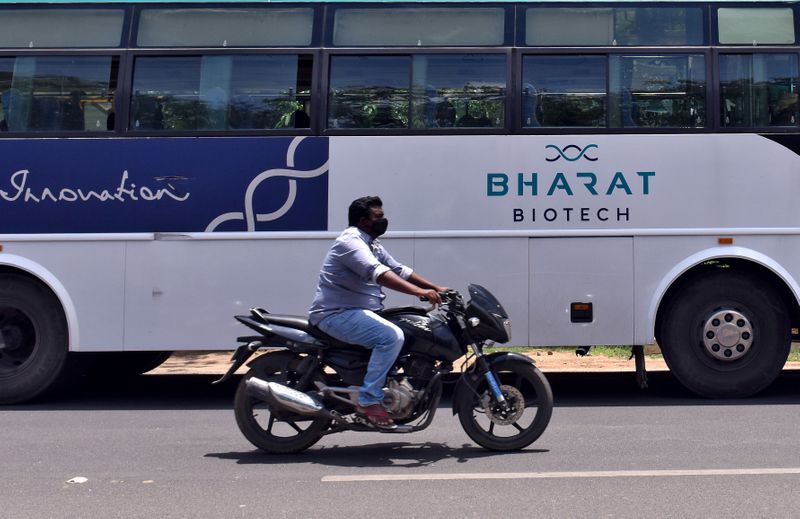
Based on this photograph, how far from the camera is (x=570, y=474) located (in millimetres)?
6387

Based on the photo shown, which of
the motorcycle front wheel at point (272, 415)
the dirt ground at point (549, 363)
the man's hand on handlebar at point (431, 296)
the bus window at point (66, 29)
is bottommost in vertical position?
the motorcycle front wheel at point (272, 415)

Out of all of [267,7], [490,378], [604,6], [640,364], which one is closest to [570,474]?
[490,378]

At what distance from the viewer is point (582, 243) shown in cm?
941

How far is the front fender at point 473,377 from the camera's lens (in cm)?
699

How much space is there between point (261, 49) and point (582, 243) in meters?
3.33

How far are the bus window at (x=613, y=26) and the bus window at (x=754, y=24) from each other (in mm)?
→ 222

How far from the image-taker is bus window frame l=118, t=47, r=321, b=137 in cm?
948

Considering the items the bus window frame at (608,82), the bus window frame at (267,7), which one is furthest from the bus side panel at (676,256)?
the bus window frame at (267,7)

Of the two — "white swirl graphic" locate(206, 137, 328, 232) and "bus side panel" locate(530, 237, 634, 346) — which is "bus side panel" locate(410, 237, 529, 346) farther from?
"white swirl graphic" locate(206, 137, 328, 232)

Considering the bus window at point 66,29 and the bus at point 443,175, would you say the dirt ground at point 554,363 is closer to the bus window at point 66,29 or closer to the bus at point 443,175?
the bus at point 443,175

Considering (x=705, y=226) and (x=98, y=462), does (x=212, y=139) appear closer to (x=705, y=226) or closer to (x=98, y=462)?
(x=98, y=462)

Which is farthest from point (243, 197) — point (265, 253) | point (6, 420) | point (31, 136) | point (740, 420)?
point (740, 420)

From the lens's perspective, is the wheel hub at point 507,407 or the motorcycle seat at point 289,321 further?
the motorcycle seat at point 289,321

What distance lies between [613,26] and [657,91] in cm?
71
